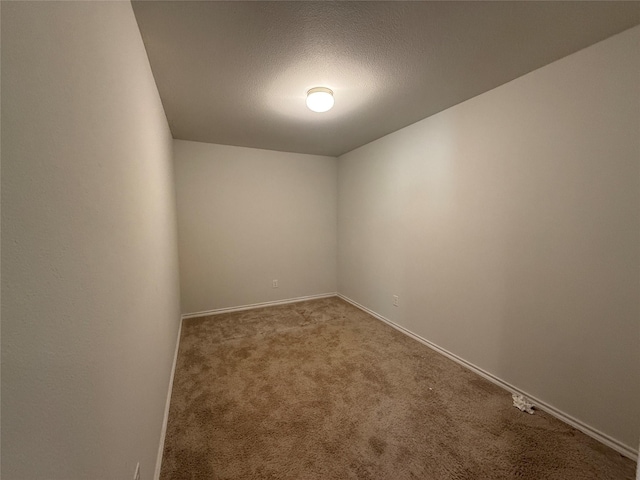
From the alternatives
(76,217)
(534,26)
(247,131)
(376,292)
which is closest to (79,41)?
(76,217)

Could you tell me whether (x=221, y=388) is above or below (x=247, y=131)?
below

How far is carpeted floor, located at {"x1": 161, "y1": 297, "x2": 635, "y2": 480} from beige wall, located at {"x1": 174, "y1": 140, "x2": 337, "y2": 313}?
113 centimetres

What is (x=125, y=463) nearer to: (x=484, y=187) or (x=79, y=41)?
(x=79, y=41)

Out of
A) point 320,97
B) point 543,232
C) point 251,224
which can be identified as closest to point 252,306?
point 251,224

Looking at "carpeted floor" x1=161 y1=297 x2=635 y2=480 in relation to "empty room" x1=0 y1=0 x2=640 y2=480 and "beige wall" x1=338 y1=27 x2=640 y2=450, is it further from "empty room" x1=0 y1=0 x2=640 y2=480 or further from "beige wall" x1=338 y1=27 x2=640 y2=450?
"beige wall" x1=338 y1=27 x2=640 y2=450

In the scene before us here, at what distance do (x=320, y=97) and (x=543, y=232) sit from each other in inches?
74.3

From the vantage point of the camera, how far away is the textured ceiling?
48.6 inches

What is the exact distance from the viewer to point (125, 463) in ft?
2.83

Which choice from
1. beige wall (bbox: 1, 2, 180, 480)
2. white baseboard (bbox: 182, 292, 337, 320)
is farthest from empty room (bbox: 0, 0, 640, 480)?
white baseboard (bbox: 182, 292, 337, 320)

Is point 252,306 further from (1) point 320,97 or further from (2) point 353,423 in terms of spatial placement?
(1) point 320,97

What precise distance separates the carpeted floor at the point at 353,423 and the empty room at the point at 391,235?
0.6 inches

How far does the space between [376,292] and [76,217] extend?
3.17m

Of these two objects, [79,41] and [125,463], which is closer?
[79,41]

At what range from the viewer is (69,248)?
58cm
